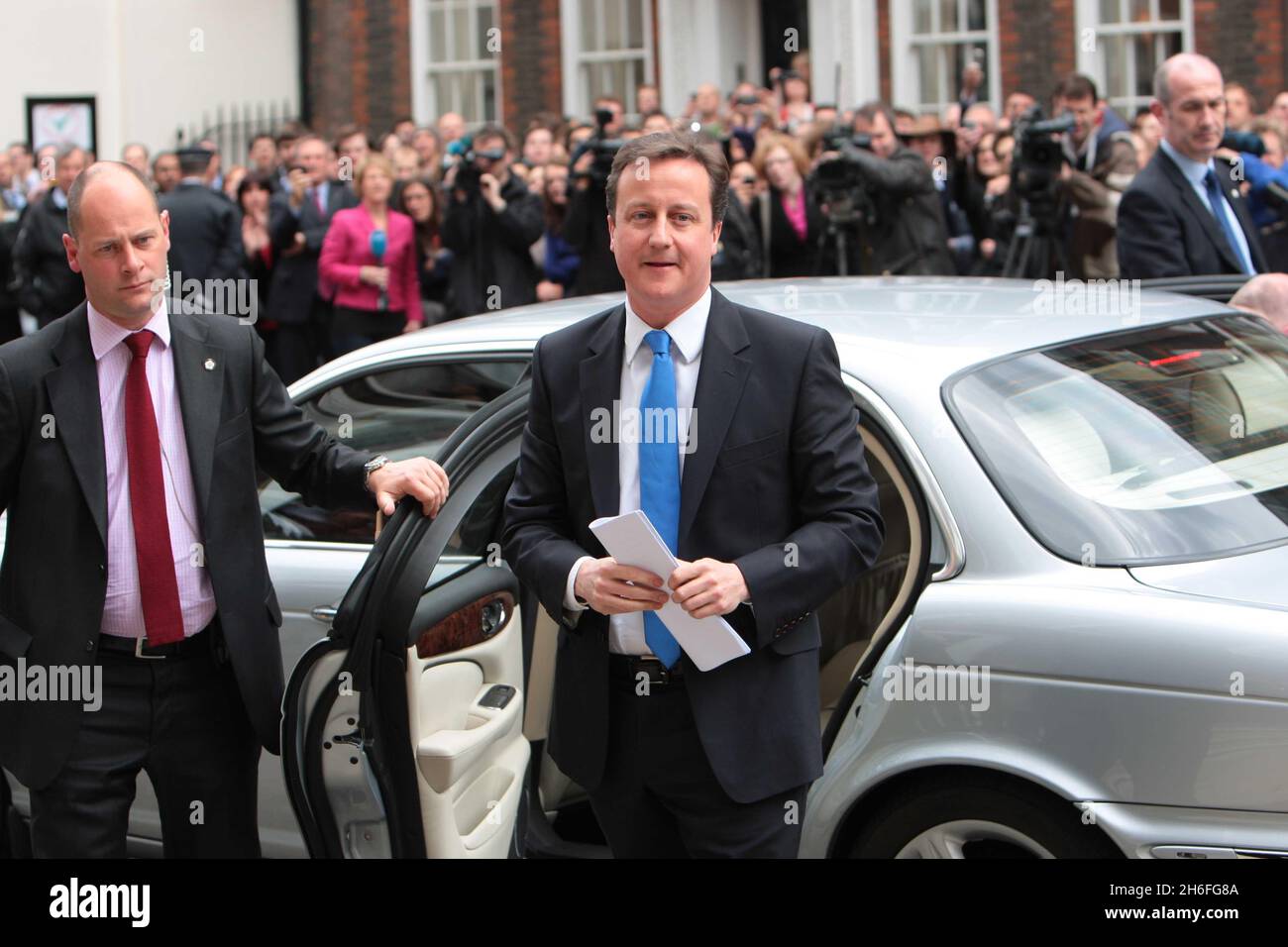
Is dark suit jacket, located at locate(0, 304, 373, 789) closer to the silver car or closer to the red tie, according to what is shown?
the red tie

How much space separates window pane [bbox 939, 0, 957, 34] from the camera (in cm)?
1602

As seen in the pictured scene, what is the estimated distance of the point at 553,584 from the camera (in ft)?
9.85

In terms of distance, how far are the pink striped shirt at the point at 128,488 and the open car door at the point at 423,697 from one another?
0.31m

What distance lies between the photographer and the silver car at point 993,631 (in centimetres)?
325

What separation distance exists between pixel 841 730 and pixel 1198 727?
2.58ft

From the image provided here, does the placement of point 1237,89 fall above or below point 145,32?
below

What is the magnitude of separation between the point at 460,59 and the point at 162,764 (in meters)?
15.7

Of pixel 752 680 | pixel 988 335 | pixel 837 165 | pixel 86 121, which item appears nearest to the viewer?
pixel 752 680

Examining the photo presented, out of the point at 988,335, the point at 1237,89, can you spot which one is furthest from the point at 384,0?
the point at 988,335

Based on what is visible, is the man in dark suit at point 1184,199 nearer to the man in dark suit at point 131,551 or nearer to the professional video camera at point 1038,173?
the professional video camera at point 1038,173

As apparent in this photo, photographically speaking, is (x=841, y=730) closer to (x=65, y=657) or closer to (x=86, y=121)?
(x=65, y=657)

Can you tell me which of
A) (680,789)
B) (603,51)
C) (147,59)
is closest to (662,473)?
(680,789)

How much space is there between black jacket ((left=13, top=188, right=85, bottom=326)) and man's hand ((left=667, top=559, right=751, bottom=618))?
9.68 m

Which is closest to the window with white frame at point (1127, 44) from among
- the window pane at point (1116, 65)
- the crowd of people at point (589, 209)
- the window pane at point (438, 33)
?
the window pane at point (1116, 65)
